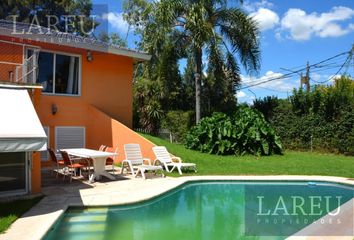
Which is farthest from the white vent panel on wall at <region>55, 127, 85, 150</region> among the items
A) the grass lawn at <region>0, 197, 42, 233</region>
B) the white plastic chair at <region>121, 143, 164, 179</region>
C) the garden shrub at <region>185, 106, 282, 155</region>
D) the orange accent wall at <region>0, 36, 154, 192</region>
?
the grass lawn at <region>0, 197, 42, 233</region>

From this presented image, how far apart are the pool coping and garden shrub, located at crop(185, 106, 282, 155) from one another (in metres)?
7.21

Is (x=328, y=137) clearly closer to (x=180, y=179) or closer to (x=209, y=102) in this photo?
(x=209, y=102)

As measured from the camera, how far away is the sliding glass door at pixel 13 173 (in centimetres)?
1325

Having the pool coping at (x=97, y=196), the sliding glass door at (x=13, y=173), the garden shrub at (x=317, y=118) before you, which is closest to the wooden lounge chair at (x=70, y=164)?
the pool coping at (x=97, y=196)

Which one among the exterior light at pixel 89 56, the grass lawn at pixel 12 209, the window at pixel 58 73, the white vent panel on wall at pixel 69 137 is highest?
the exterior light at pixel 89 56

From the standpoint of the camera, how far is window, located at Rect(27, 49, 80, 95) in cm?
2300

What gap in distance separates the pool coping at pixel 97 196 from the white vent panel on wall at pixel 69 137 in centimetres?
732

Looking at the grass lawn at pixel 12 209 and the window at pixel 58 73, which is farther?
the window at pixel 58 73

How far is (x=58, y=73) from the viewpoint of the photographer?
2358 centimetres

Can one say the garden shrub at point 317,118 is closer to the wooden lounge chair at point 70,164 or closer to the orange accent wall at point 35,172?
the wooden lounge chair at point 70,164

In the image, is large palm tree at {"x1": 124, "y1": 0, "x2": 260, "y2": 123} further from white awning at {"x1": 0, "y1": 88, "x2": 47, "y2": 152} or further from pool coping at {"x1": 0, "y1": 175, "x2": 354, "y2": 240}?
white awning at {"x1": 0, "y1": 88, "x2": 47, "y2": 152}

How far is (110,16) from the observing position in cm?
5781

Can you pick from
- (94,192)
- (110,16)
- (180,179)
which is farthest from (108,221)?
(110,16)

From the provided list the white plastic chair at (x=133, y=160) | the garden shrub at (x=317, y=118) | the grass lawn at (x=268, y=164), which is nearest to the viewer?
the white plastic chair at (x=133, y=160)
